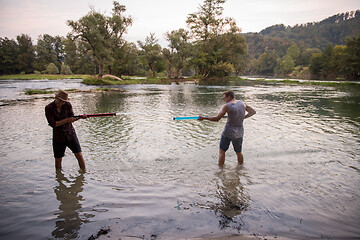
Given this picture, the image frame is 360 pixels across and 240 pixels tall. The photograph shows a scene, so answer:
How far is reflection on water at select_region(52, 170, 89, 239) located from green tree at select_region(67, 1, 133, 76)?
2031 inches

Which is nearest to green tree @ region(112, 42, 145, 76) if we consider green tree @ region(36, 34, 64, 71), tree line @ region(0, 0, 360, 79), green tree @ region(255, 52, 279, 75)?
tree line @ region(0, 0, 360, 79)

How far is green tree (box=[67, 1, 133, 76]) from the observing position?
49.6 m

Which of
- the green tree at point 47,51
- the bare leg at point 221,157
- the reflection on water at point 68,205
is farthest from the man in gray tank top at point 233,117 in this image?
the green tree at point 47,51

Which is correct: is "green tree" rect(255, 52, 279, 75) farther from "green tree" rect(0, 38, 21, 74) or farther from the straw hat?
the straw hat

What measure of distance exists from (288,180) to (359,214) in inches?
70.6

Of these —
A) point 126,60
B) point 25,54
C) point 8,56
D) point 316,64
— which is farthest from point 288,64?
point 8,56

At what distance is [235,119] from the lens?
6.73m

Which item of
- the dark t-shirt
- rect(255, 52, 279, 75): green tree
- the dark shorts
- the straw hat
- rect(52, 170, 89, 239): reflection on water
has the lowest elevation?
rect(52, 170, 89, 239): reflection on water

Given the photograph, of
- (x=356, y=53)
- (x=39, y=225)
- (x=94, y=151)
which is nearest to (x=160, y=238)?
(x=39, y=225)

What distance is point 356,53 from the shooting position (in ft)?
245

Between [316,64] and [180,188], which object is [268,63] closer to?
[316,64]

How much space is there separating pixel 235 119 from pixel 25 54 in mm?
118828

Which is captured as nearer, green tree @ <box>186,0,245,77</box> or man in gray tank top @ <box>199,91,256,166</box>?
man in gray tank top @ <box>199,91,256,166</box>

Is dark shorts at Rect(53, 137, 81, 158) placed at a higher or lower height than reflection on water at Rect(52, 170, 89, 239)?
higher
